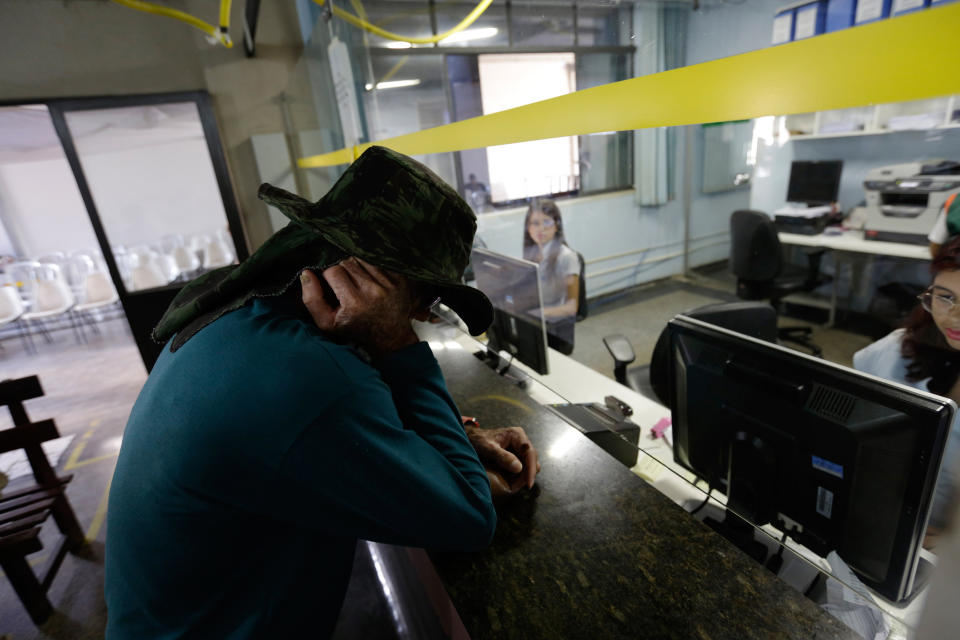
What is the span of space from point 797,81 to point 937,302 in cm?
63

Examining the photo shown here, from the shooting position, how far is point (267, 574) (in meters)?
0.77

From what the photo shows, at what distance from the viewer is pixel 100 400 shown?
147 inches

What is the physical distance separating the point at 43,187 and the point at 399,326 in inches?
320

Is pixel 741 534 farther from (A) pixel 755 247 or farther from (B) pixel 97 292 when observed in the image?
(B) pixel 97 292

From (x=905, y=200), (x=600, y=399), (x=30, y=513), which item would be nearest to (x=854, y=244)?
(x=905, y=200)

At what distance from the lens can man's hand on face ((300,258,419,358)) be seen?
721 mm

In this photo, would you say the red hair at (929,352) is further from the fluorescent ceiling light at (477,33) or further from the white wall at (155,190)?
the white wall at (155,190)

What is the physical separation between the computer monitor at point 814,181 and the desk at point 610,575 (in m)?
2.93

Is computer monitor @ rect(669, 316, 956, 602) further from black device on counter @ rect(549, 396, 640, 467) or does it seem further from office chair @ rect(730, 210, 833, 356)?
office chair @ rect(730, 210, 833, 356)

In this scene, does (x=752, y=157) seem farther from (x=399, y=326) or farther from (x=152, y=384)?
(x=152, y=384)

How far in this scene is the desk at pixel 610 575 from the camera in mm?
664

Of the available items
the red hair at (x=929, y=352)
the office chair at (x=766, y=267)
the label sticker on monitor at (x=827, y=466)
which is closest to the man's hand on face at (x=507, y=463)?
the label sticker on monitor at (x=827, y=466)

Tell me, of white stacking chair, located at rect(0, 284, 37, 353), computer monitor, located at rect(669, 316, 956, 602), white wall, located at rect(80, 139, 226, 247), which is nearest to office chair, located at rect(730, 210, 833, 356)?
computer monitor, located at rect(669, 316, 956, 602)

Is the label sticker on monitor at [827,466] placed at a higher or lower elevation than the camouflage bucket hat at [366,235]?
lower
